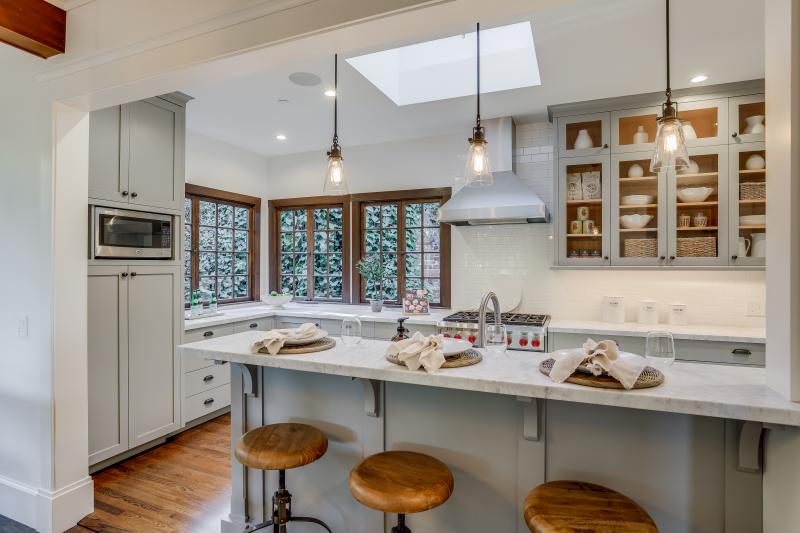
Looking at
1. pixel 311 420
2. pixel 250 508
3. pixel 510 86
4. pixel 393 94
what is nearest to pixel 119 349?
pixel 250 508

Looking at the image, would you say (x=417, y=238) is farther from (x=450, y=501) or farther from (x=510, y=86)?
(x=450, y=501)

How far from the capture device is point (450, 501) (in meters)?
1.75

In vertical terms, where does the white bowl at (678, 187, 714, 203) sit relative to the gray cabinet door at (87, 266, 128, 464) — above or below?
above

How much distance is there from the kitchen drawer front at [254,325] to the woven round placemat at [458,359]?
266 cm

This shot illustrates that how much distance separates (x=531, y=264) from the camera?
3898mm

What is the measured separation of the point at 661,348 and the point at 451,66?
100 inches

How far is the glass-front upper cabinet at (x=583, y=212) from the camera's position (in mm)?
3408

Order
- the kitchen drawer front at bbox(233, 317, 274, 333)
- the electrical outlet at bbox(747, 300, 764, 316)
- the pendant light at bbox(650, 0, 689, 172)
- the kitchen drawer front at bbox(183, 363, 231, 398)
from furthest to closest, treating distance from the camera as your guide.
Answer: the kitchen drawer front at bbox(233, 317, 274, 333), the kitchen drawer front at bbox(183, 363, 231, 398), the electrical outlet at bbox(747, 300, 764, 316), the pendant light at bbox(650, 0, 689, 172)

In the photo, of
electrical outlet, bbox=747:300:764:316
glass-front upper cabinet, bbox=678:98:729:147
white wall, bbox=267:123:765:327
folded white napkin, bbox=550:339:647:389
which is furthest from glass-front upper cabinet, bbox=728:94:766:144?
folded white napkin, bbox=550:339:647:389

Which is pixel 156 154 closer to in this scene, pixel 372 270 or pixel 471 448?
Answer: pixel 372 270

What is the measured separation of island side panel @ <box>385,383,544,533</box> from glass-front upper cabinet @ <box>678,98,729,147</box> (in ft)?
8.89

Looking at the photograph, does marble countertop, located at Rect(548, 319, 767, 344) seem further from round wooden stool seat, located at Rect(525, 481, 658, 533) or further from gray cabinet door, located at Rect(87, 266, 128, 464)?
gray cabinet door, located at Rect(87, 266, 128, 464)

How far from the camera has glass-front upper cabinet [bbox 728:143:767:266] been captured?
3.02 m

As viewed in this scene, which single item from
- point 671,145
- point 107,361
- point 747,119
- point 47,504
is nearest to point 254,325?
point 107,361
